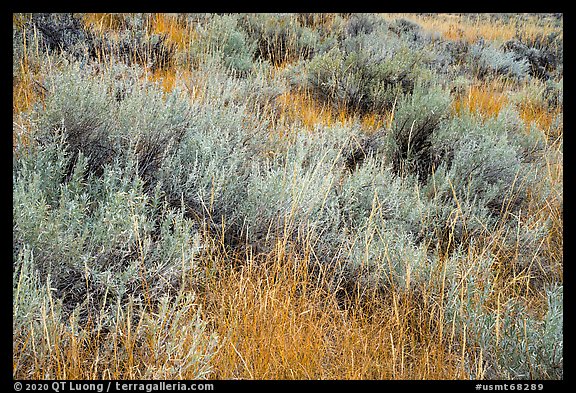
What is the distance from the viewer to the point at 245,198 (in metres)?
2.62

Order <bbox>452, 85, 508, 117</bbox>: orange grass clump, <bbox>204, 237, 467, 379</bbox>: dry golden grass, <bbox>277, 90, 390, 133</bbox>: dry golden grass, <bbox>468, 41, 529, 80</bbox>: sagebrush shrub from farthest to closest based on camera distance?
<bbox>468, 41, 529, 80</bbox>: sagebrush shrub, <bbox>452, 85, 508, 117</bbox>: orange grass clump, <bbox>277, 90, 390, 133</bbox>: dry golden grass, <bbox>204, 237, 467, 379</bbox>: dry golden grass

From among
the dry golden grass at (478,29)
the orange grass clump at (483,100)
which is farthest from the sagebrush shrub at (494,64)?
the dry golden grass at (478,29)

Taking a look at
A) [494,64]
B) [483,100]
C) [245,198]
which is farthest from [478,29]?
[245,198]

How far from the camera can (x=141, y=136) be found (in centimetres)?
264

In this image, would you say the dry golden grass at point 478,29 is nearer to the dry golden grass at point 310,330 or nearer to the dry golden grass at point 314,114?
the dry golden grass at point 314,114

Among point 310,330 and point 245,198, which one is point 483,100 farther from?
point 310,330

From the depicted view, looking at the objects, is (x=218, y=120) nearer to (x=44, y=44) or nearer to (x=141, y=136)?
(x=141, y=136)

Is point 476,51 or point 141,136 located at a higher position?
point 476,51

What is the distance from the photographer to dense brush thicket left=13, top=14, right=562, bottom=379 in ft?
6.20

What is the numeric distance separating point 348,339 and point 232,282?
0.61 metres

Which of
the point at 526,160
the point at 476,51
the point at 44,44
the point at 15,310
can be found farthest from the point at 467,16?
the point at 15,310

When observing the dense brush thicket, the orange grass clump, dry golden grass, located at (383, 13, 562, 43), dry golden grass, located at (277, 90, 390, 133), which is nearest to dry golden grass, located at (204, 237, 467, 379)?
the dense brush thicket

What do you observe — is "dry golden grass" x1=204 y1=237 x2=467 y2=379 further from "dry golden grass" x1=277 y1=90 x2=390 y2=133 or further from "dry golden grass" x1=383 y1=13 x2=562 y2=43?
"dry golden grass" x1=383 y1=13 x2=562 y2=43

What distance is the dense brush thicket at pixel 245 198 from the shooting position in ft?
6.20
